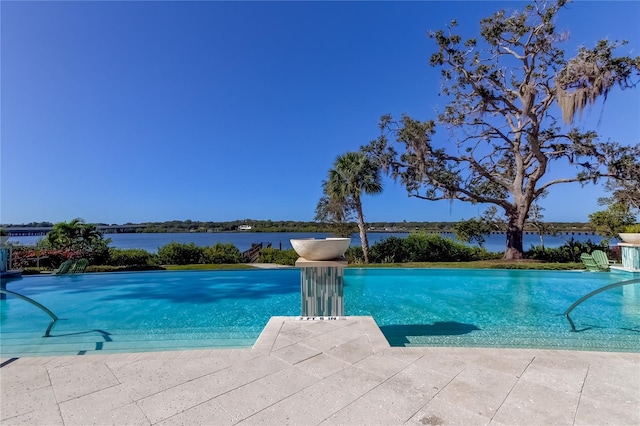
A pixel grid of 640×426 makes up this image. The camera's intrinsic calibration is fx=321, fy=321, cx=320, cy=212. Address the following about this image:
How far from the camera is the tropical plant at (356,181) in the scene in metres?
15.4

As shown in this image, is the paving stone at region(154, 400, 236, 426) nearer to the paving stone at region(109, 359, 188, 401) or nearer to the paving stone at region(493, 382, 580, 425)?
the paving stone at region(109, 359, 188, 401)

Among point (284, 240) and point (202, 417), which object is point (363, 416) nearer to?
point (202, 417)

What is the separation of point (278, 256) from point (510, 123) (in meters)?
12.6

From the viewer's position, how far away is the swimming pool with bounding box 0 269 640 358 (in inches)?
175

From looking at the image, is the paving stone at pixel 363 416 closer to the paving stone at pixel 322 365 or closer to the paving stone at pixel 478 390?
the paving stone at pixel 478 390

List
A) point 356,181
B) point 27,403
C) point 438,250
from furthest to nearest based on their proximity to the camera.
Answer: point 356,181 → point 438,250 → point 27,403

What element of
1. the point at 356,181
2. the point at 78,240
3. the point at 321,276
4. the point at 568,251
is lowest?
the point at 568,251

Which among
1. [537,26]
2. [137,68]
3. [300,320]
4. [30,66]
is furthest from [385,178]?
[30,66]

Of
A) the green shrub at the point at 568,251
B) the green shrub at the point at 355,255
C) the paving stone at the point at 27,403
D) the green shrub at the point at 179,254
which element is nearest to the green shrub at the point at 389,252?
the green shrub at the point at 355,255

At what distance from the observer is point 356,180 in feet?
50.9


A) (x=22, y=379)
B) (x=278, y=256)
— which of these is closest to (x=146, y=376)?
(x=22, y=379)

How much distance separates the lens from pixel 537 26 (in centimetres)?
1307

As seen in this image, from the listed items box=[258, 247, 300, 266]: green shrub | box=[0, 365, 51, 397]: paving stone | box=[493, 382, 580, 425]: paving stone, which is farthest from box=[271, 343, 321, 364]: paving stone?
box=[258, 247, 300, 266]: green shrub

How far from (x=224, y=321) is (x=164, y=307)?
209 cm
